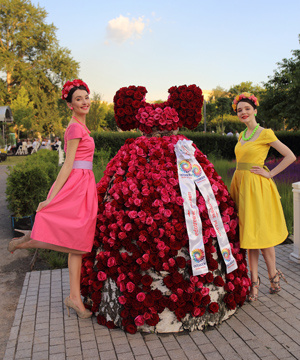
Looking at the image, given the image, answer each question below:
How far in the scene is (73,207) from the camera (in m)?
3.31

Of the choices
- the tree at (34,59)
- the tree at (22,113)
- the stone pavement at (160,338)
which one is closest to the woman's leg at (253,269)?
the stone pavement at (160,338)

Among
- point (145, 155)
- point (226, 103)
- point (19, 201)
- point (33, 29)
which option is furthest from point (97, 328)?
point (33, 29)

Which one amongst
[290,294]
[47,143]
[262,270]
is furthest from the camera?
[47,143]

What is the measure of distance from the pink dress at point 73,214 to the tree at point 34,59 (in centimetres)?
4759

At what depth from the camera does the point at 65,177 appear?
338 cm

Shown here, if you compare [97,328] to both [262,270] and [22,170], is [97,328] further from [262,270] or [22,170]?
[22,170]

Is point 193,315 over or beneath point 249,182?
beneath

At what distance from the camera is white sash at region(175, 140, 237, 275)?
3.18m

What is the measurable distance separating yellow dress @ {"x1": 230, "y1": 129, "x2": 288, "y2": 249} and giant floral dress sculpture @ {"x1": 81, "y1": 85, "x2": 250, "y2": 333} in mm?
131

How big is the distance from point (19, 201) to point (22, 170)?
2.05 feet

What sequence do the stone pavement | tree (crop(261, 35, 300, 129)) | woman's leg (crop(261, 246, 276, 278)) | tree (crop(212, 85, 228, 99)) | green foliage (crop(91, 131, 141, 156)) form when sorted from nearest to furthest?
the stone pavement, woman's leg (crop(261, 246, 276, 278)), green foliage (crop(91, 131, 141, 156)), tree (crop(261, 35, 300, 129)), tree (crop(212, 85, 228, 99))

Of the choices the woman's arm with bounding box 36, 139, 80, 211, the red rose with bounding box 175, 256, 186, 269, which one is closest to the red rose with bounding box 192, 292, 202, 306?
the red rose with bounding box 175, 256, 186, 269

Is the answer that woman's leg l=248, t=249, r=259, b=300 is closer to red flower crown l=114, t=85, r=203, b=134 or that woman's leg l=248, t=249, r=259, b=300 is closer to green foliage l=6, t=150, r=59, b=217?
red flower crown l=114, t=85, r=203, b=134

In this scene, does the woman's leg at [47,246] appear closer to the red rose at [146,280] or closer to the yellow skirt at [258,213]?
the red rose at [146,280]
